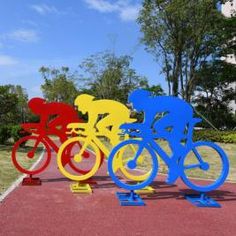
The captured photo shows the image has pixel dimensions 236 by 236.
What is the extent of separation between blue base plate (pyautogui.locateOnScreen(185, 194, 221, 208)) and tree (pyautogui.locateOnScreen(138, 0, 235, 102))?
1758 centimetres

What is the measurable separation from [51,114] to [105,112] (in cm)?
160

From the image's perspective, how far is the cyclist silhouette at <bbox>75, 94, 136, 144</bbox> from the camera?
10.6 meters

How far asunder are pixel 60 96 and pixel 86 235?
4019 cm

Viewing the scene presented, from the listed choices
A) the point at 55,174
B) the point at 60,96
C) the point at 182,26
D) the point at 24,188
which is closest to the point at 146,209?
the point at 24,188

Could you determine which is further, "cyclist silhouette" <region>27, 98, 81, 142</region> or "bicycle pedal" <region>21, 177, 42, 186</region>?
"cyclist silhouette" <region>27, 98, 81, 142</region>

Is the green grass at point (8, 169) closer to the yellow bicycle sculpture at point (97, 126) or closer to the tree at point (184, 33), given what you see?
the yellow bicycle sculpture at point (97, 126)

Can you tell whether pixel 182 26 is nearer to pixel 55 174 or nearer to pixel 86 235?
pixel 55 174

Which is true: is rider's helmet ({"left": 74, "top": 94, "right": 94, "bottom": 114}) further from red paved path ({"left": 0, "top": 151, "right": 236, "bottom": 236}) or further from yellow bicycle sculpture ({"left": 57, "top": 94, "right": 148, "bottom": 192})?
red paved path ({"left": 0, "top": 151, "right": 236, "bottom": 236})

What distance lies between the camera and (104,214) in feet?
26.3

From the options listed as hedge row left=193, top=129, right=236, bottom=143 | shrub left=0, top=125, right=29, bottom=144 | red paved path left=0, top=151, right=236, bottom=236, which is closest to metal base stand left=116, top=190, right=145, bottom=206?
red paved path left=0, top=151, right=236, bottom=236

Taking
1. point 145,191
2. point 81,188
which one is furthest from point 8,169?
point 145,191

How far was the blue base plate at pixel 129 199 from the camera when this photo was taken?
29.2 ft

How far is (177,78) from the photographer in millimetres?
28344

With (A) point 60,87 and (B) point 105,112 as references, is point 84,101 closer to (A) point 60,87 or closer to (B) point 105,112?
(B) point 105,112
